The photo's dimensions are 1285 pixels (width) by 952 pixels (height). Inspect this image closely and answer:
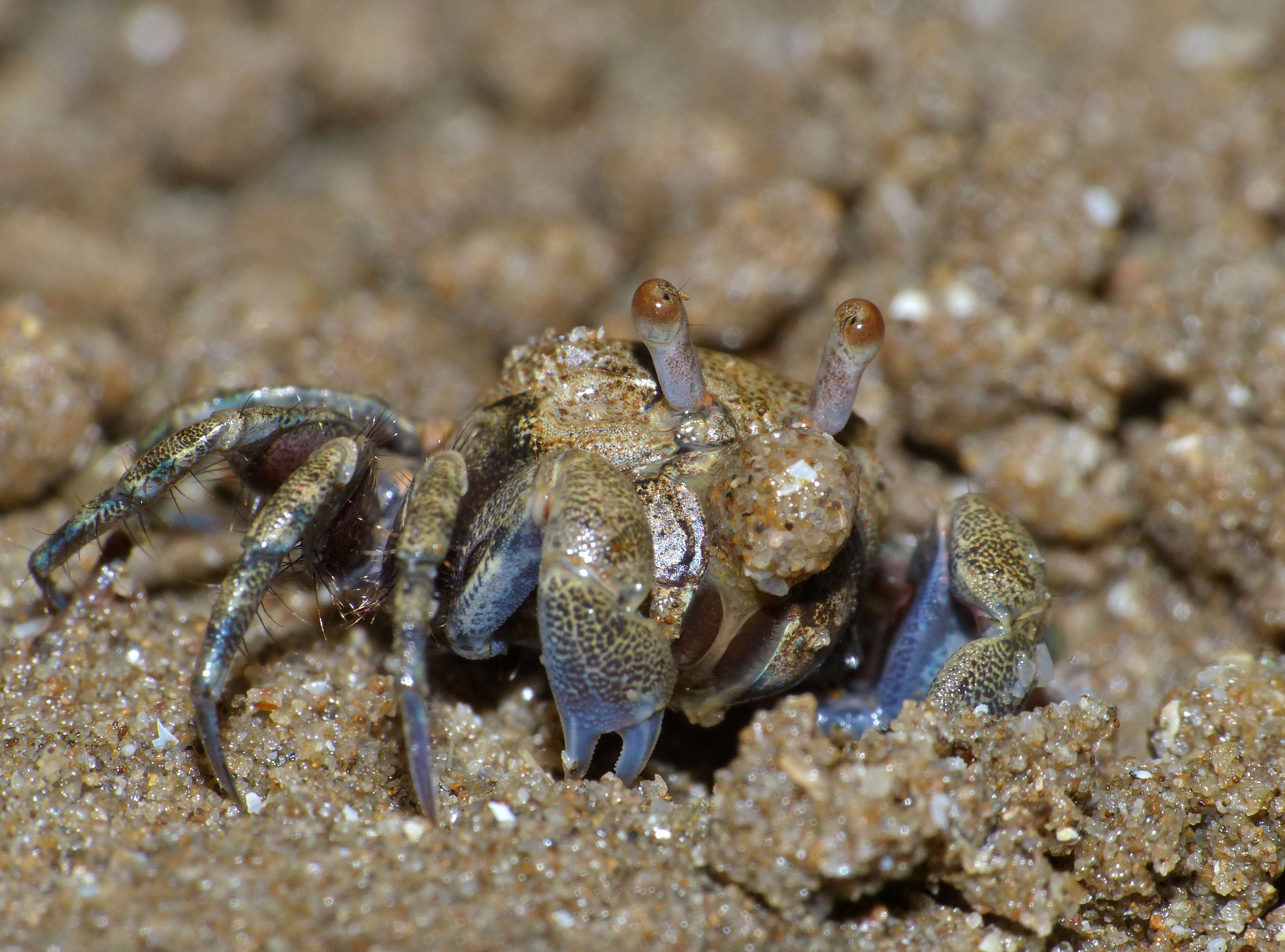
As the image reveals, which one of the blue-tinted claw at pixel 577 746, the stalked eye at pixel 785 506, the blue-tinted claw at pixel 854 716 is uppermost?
the stalked eye at pixel 785 506

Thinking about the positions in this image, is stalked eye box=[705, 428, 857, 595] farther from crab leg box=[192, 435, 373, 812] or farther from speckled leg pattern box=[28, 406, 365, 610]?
speckled leg pattern box=[28, 406, 365, 610]

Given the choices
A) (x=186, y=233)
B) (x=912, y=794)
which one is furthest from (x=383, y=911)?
(x=186, y=233)

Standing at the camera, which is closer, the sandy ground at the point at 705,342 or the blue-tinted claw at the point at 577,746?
the sandy ground at the point at 705,342

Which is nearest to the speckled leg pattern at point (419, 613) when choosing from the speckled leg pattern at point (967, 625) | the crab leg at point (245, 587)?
the crab leg at point (245, 587)

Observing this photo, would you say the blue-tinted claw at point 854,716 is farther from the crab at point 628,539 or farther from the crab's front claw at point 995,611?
the crab's front claw at point 995,611

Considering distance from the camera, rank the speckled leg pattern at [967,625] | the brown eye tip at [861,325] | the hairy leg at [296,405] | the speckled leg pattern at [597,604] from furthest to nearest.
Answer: the hairy leg at [296,405] < the speckled leg pattern at [967,625] < the brown eye tip at [861,325] < the speckled leg pattern at [597,604]

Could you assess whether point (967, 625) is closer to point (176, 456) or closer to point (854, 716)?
point (854, 716)
